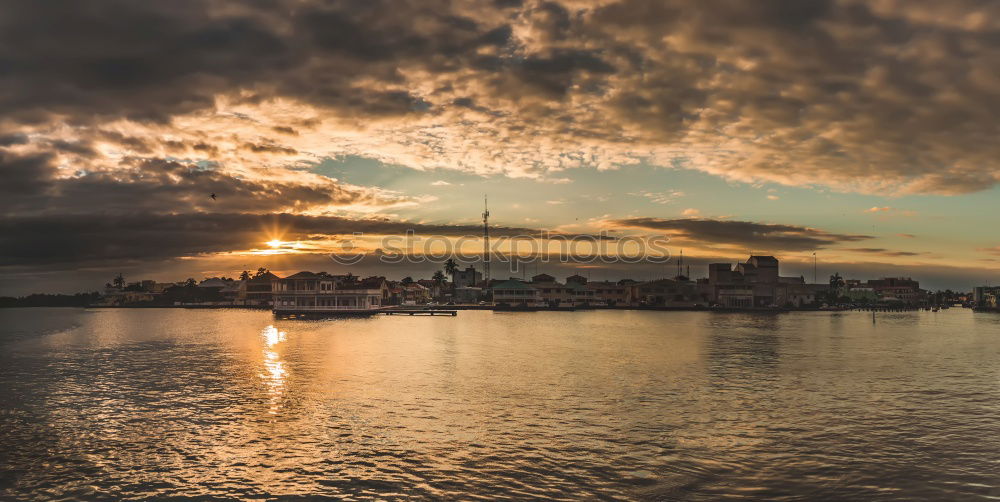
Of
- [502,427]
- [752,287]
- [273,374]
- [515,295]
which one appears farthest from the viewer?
[752,287]

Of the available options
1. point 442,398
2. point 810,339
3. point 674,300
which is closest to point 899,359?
point 810,339

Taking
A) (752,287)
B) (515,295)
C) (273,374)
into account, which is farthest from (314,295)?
(752,287)

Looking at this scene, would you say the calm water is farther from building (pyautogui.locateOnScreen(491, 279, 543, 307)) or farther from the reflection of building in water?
building (pyautogui.locateOnScreen(491, 279, 543, 307))

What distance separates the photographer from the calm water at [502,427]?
2020cm

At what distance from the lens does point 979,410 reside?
32000 mm

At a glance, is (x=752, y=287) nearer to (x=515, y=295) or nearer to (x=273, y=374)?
(x=515, y=295)

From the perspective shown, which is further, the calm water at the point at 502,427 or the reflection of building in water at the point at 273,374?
the reflection of building in water at the point at 273,374

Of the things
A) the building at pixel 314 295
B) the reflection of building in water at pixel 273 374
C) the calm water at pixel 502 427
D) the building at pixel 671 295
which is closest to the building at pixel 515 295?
the building at pixel 671 295

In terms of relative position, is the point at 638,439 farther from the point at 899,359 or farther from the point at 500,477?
the point at 899,359

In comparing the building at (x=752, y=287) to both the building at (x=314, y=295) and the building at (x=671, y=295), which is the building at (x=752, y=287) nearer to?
the building at (x=671, y=295)

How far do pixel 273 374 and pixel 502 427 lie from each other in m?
24.5

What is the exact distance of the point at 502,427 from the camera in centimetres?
2761

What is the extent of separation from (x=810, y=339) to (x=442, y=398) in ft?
198

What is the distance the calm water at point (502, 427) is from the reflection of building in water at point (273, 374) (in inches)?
13.7
